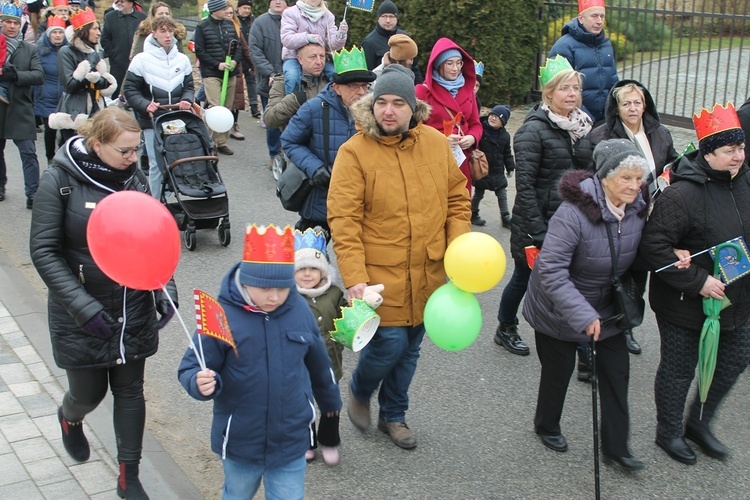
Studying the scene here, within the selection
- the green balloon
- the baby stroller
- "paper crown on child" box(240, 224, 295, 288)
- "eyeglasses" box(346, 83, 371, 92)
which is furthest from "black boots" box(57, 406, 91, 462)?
the baby stroller

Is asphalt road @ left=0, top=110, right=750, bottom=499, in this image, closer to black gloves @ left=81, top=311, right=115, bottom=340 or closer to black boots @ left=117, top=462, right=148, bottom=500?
black boots @ left=117, top=462, right=148, bottom=500

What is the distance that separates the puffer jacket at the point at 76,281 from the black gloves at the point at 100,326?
3cm

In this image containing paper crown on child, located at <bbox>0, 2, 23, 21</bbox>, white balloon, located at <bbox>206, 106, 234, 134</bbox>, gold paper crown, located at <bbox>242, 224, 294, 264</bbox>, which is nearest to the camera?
gold paper crown, located at <bbox>242, 224, 294, 264</bbox>

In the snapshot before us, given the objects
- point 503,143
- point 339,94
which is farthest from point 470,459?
point 503,143

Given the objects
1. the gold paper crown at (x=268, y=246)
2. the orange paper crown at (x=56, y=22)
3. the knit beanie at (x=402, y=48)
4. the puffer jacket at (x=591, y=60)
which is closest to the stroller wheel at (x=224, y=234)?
the knit beanie at (x=402, y=48)

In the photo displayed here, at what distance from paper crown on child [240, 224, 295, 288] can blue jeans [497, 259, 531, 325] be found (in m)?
2.84

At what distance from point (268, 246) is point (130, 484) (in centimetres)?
167

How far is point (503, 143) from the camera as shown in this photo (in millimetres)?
8938

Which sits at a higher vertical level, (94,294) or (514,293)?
(94,294)

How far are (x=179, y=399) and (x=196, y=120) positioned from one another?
13.5 ft

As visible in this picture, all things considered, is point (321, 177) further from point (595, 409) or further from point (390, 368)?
point (595, 409)

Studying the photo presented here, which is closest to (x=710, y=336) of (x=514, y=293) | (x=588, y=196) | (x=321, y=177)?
(x=588, y=196)

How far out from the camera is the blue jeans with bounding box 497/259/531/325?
6098 mm

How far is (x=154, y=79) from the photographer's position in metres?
9.30
